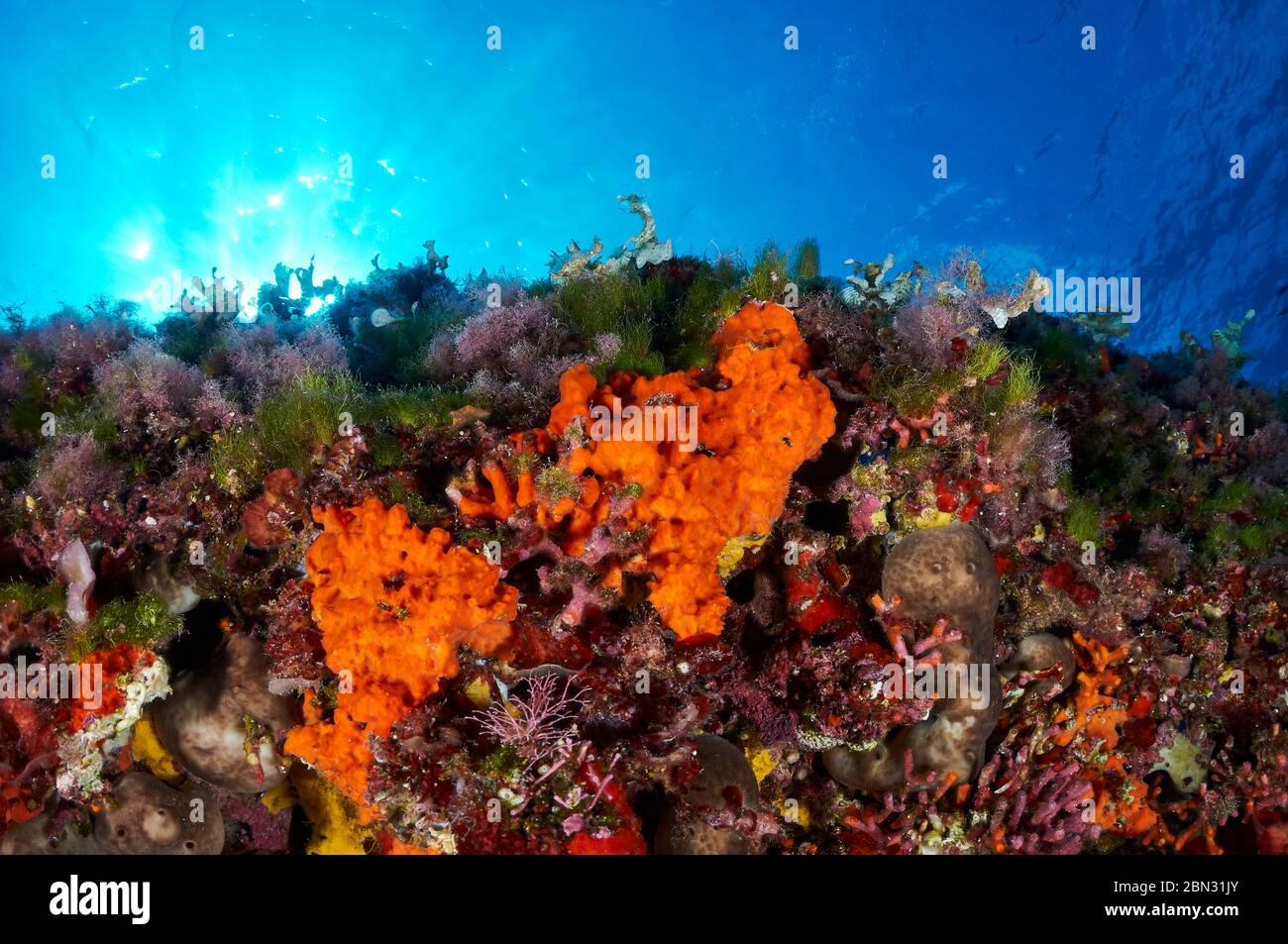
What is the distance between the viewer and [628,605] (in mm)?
4754

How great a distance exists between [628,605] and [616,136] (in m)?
41.5

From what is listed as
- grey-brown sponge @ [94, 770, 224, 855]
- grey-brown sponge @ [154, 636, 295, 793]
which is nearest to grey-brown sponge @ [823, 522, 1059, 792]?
grey-brown sponge @ [154, 636, 295, 793]

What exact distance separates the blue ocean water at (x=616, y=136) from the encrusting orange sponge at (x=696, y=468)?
121 feet

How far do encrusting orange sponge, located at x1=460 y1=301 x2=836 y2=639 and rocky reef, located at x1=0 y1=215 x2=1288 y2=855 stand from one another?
0.03 m

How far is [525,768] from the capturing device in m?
3.86

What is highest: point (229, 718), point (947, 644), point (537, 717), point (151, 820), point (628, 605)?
point (628, 605)

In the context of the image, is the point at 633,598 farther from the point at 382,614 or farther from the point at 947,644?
the point at 947,644

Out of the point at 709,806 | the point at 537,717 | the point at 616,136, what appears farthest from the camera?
the point at 616,136

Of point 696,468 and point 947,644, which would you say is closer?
point 696,468

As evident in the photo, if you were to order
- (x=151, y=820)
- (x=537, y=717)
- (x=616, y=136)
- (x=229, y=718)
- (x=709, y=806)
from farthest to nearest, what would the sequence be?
(x=616, y=136)
(x=151, y=820)
(x=229, y=718)
(x=709, y=806)
(x=537, y=717)

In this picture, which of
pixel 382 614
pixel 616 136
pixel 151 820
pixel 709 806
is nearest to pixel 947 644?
pixel 709 806

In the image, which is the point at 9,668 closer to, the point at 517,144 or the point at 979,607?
the point at 979,607

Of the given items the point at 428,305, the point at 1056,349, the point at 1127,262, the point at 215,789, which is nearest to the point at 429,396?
the point at 215,789

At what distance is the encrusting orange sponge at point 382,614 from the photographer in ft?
13.0
